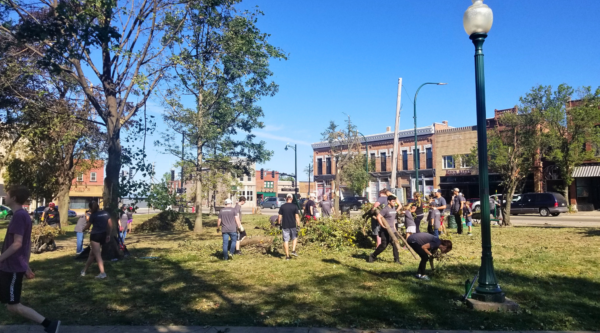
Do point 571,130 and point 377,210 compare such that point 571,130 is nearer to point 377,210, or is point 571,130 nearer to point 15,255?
point 377,210

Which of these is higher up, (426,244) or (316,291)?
(426,244)

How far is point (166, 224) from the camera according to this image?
23.9 m

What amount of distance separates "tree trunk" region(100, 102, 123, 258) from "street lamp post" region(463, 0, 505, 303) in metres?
8.86

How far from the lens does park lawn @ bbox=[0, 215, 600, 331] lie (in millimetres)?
6164

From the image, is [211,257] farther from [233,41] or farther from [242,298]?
[233,41]

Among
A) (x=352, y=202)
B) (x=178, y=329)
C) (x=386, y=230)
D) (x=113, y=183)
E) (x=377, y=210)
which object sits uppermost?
(x=113, y=183)

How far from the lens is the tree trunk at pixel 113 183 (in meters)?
11.7

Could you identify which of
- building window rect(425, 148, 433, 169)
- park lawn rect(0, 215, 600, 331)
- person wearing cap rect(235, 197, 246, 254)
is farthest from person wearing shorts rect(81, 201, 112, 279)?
building window rect(425, 148, 433, 169)

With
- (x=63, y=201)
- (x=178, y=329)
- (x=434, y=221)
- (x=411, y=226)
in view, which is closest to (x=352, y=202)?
(x=63, y=201)

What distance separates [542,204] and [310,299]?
29.5 m

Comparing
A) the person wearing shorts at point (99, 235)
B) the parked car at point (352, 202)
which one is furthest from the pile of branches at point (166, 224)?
the parked car at point (352, 202)

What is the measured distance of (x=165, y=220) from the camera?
24.0 m

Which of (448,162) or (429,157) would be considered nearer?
(448,162)

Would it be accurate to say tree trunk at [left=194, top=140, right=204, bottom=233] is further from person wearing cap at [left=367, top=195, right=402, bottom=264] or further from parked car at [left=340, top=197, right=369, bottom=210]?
parked car at [left=340, top=197, right=369, bottom=210]
